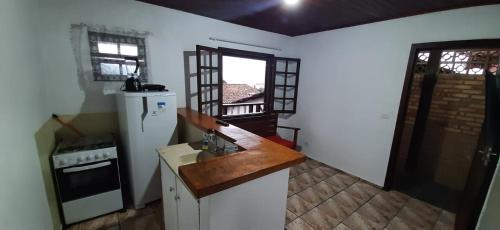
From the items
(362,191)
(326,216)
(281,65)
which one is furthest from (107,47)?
(362,191)

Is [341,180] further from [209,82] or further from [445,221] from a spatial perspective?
[209,82]

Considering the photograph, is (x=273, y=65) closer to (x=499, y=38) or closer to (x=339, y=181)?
(x=339, y=181)

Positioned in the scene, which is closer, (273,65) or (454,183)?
(454,183)

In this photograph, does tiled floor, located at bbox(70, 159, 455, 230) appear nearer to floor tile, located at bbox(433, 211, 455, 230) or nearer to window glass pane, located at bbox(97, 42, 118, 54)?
floor tile, located at bbox(433, 211, 455, 230)

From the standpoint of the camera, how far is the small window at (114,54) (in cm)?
214

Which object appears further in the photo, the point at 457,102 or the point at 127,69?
the point at 457,102

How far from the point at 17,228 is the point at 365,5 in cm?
332

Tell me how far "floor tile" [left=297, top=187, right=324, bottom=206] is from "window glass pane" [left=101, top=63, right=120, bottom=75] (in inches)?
109

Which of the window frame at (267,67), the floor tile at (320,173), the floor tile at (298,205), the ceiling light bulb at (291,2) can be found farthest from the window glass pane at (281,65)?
the floor tile at (298,205)

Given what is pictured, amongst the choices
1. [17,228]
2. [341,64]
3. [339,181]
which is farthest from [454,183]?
[17,228]

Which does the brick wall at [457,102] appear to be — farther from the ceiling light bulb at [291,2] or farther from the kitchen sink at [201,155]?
the kitchen sink at [201,155]

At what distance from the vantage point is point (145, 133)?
202cm

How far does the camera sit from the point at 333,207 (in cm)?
229

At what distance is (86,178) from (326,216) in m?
2.55
